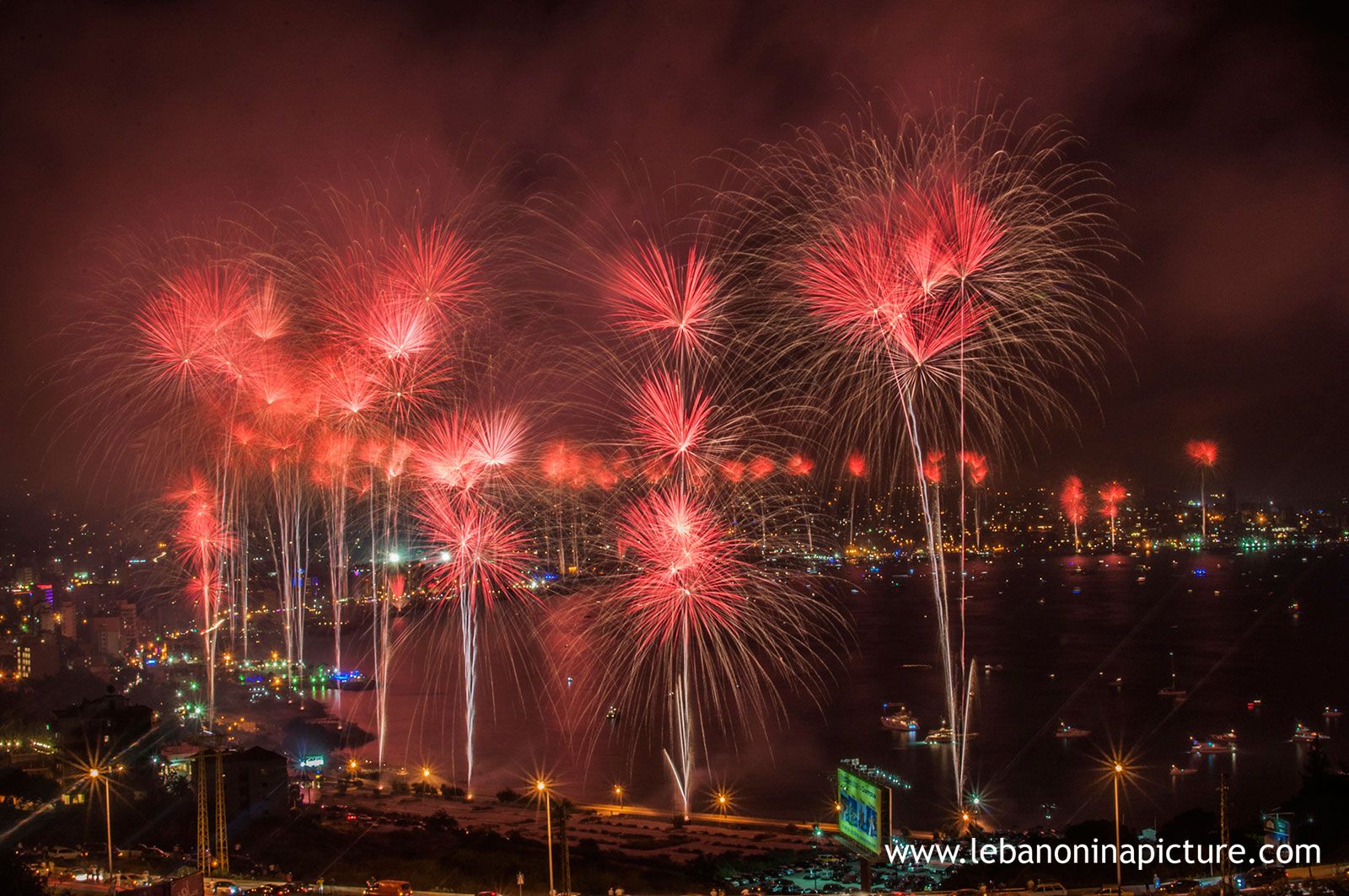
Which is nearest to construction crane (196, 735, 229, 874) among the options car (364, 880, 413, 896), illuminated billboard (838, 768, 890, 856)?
car (364, 880, 413, 896)

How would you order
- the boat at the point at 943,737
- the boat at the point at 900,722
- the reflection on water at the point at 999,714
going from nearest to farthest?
1. the reflection on water at the point at 999,714
2. the boat at the point at 943,737
3. the boat at the point at 900,722

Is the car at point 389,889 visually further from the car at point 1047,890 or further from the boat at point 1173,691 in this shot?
the boat at point 1173,691

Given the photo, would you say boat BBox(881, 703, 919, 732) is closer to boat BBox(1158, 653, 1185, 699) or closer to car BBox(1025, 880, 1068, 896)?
boat BBox(1158, 653, 1185, 699)

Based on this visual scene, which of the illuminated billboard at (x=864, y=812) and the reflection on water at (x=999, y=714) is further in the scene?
the reflection on water at (x=999, y=714)

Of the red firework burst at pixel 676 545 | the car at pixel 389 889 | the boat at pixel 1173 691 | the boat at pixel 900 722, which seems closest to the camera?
the car at pixel 389 889

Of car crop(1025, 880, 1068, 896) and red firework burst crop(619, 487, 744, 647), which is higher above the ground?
red firework burst crop(619, 487, 744, 647)

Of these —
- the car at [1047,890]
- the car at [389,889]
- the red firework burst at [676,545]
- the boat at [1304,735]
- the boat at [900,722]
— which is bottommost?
the boat at [1304,735]

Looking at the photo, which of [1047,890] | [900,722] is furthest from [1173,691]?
[1047,890]

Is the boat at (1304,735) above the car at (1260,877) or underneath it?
underneath

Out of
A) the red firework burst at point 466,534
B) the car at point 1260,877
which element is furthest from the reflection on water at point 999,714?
the car at point 1260,877
